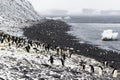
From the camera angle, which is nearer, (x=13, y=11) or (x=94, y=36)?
(x=94, y=36)

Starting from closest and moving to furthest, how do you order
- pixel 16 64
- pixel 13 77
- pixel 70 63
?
pixel 13 77
pixel 16 64
pixel 70 63

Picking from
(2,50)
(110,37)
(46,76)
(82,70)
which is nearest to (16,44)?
(2,50)

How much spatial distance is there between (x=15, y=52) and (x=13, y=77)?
11.0m

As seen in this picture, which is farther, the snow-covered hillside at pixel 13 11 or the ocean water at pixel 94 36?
the snow-covered hillside at pixel 13 11

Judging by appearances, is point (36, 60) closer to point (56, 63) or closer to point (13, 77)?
point (56, 63)

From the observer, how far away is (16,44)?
44031 millimetres

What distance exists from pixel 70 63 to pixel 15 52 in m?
6.21

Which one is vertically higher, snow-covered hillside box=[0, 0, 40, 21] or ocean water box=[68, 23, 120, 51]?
snow-covered hillside box=[0, 0, 40, 21]

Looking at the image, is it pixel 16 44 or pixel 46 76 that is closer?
pixel 46 76

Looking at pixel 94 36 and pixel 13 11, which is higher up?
pixel 13 11

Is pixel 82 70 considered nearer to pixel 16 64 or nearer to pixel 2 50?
pixel 16 64

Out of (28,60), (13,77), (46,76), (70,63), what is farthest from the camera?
(70,63)

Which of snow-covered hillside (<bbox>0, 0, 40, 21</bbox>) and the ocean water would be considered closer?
the ocean water

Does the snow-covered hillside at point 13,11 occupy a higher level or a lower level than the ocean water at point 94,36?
higher
